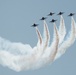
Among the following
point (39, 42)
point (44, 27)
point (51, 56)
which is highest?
point (44, 27)

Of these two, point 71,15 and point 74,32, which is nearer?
point 74,32

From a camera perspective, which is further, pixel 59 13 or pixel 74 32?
pixel 59 13

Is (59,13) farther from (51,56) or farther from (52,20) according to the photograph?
(51,56)

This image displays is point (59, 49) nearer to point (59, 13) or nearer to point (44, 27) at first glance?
point (44, 27)

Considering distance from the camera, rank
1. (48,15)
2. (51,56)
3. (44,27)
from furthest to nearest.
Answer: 1. (48,15)
2. (44,27)
3. (51,56)

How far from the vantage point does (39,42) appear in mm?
43688

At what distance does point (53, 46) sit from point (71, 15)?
9.64 meters

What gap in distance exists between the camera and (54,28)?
1754 inches

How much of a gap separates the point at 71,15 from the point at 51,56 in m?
11.4

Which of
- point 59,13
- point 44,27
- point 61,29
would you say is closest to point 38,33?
point 44,27

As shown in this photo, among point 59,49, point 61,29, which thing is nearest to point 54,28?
point 61,29

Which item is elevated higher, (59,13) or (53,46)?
(59,13)

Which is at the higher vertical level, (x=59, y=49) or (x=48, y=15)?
(x=48, y=15)

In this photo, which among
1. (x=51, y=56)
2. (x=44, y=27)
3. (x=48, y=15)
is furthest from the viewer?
(x=48, y=15)
